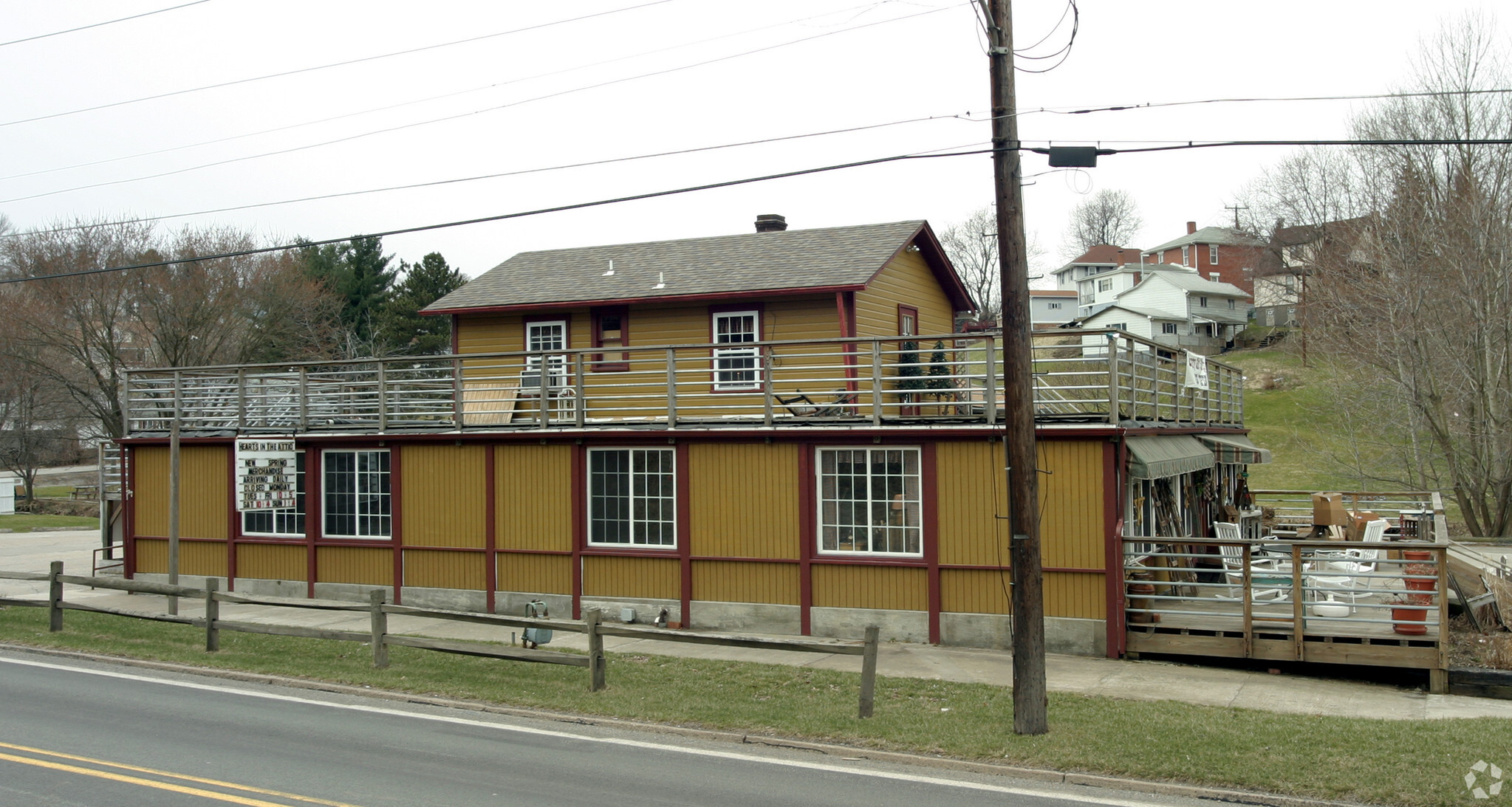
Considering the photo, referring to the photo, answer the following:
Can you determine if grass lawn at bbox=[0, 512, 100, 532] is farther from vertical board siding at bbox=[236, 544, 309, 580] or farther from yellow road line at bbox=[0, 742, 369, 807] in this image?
yellow road line at bbox=[0, 742, 369, 807]

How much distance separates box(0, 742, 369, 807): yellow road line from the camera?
7.97 metres

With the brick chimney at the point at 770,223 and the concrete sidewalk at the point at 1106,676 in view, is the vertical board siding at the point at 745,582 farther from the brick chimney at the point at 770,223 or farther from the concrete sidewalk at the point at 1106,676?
the brick chimney at the point at 770,223

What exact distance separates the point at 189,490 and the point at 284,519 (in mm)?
2342

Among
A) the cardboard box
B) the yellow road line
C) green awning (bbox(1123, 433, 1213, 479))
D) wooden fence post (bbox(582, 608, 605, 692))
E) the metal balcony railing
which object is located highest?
the metal balcony railing

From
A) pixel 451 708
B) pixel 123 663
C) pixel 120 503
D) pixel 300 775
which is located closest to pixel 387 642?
pixel 451 708

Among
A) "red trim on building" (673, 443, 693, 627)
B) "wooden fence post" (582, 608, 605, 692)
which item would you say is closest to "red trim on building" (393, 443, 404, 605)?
"red trim on building" (673, 443, 693, 627)

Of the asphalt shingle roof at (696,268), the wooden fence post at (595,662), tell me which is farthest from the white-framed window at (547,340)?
the wooden fence post at (595,662)

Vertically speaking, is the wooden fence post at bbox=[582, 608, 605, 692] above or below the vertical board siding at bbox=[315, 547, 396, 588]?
below

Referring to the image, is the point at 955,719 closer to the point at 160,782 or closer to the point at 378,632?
the point at 160,782

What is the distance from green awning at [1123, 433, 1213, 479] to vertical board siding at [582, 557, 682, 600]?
22.7 feet

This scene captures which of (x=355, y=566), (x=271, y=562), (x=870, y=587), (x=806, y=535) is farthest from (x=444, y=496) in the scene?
(x=870, y=587)

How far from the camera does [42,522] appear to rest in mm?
41719

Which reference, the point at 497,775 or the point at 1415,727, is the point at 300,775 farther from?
the point at 1415,727

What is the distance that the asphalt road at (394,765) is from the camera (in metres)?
8.16
